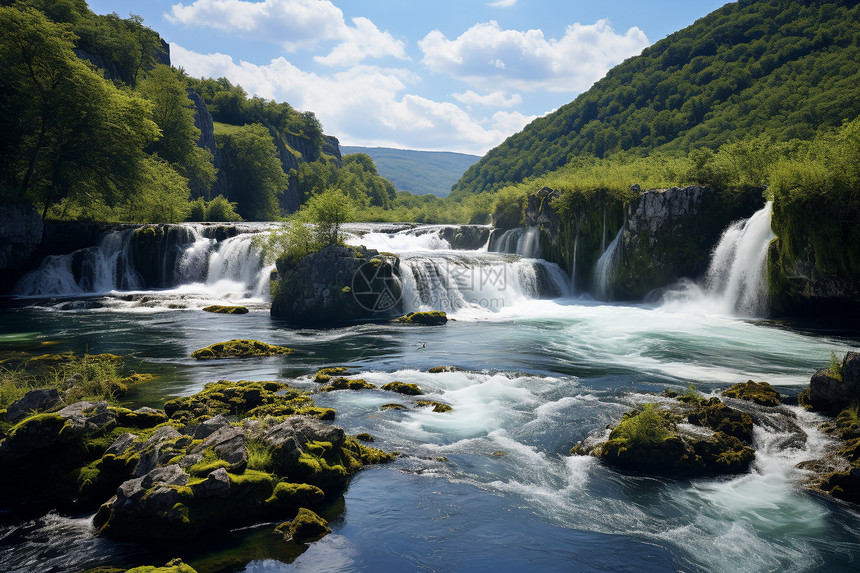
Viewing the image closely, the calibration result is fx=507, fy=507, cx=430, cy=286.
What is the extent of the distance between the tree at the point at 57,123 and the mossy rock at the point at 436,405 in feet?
92.8

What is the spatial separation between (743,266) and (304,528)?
23.1 meters

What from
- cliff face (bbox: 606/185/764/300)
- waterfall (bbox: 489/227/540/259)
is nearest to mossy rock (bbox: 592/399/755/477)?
cliff face (bbox: 606/185/764/300)

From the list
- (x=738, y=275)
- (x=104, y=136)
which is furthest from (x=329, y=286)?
(x=738, y=275)

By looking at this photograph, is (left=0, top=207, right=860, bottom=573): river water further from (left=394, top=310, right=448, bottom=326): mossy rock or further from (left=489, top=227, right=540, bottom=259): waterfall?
(left=489, top=227, right=540, bottom=259): waterfall

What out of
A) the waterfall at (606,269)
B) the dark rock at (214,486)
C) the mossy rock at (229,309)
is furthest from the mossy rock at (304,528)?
the waterfall at (606,269)

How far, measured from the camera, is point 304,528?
659 centimetres

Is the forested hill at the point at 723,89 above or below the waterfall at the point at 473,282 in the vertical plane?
above

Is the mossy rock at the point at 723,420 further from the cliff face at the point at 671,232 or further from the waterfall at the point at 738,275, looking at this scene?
the cliff face at the point at 671,232

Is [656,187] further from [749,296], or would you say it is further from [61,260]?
[61,260]

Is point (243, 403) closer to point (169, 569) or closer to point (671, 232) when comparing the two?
point (169, 569)

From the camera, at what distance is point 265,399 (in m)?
11.2

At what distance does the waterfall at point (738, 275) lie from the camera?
22141 mm

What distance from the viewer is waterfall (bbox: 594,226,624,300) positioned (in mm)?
28511

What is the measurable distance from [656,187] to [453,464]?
948 inches
